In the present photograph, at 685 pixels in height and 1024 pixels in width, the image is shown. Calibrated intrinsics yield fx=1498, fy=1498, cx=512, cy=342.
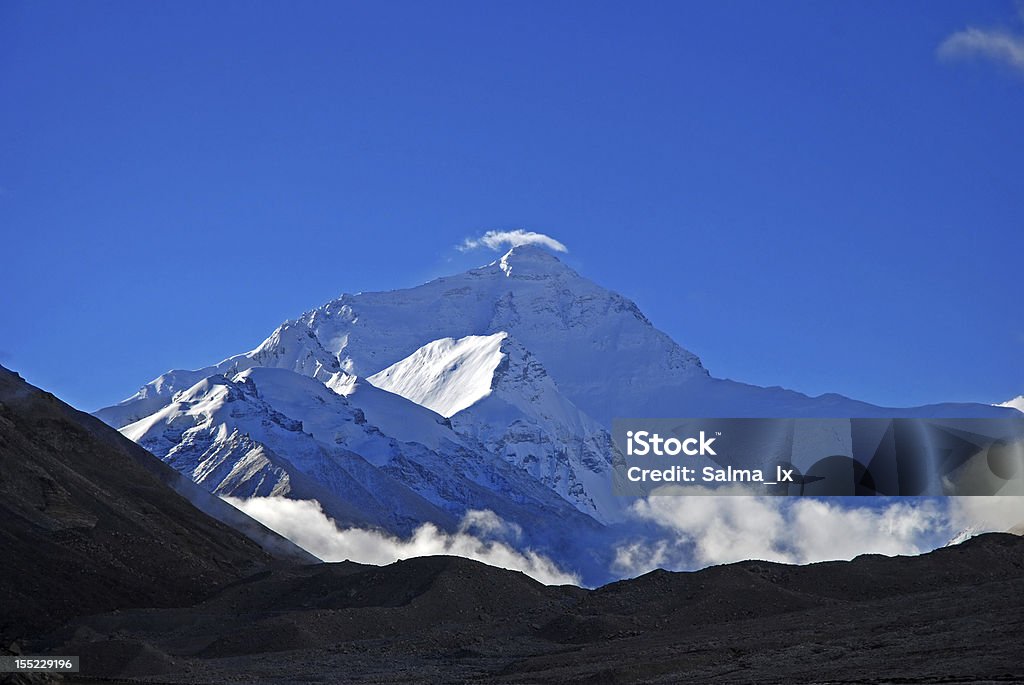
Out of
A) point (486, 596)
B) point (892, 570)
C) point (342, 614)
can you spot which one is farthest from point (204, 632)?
point (892, 570)

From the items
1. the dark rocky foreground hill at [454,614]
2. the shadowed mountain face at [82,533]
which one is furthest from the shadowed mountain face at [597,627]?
the shadowed mountain face at [82,533]

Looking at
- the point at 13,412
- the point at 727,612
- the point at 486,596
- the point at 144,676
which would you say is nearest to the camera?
the point at 144,676

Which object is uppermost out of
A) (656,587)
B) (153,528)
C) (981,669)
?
(153,528)

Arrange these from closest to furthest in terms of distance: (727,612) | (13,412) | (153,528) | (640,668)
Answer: (640,668) → (727,612) → (153,528) → (13,412)

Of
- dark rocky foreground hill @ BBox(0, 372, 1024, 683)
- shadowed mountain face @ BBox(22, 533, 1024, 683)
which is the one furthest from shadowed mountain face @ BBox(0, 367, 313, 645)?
shadowed mountain face @ BBox(22, 533, 1024, 683)

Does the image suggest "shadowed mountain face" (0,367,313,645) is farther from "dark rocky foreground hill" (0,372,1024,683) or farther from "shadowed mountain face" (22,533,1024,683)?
"shadowed mountain face" (22,533,1024,683)

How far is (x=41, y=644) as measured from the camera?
3374 inches

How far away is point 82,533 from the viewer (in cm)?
11081

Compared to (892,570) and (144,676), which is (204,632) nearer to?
(144,676)

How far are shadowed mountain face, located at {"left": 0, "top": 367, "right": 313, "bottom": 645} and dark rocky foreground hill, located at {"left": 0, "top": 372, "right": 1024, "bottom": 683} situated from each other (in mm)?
206

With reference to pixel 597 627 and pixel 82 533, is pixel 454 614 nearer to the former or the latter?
pixel 597 627

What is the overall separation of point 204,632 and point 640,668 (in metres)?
35.2

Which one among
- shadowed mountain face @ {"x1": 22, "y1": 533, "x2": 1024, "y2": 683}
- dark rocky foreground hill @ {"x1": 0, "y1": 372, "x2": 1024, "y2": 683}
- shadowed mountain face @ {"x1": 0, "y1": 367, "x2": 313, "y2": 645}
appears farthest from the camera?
shadowed mountain face @ {"x1": 0, "y1": 367, "x2": 313, "y2": 645}

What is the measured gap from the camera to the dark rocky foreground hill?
217 feet
